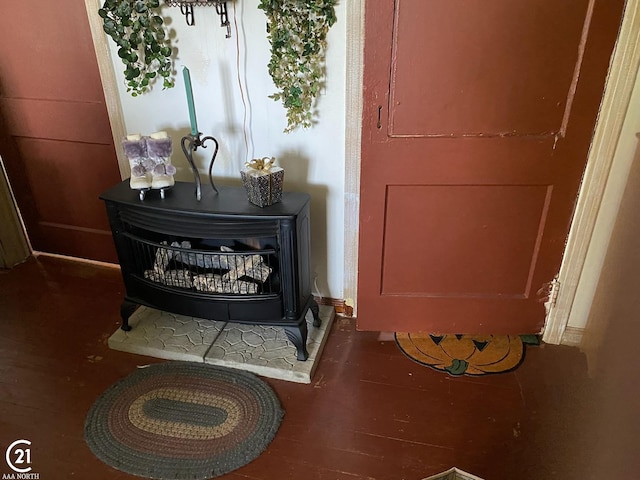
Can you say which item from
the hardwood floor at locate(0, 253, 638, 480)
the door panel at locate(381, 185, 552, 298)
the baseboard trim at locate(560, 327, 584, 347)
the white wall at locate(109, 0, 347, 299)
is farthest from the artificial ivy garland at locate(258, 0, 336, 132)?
the baseboard trim at locate(560, 327, 584, 347)

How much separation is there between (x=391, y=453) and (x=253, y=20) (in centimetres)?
169

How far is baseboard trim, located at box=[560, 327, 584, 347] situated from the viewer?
2105 mm

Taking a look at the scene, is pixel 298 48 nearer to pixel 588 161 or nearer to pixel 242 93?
pixel 242 93

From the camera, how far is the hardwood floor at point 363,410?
163cm

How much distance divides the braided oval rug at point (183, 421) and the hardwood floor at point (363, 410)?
49 millimetres

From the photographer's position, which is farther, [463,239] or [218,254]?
[463,239]

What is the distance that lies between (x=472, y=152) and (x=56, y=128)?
203 cm

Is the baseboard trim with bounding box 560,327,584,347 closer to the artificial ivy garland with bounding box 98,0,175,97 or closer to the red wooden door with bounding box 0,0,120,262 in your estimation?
the artificial ivy garland with bounding box 98,0,175,97

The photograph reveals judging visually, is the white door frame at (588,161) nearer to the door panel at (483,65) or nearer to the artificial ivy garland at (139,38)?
the door panel at (483,65)

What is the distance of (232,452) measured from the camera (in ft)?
5.55

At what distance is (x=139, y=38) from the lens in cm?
199

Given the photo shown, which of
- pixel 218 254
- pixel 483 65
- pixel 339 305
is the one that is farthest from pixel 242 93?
pixel 339 305

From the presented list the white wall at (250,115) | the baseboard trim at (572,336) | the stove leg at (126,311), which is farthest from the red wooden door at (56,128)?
the baseboard trim at (572,336)

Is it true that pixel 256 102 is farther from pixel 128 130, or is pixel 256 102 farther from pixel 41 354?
pixel 41 354
